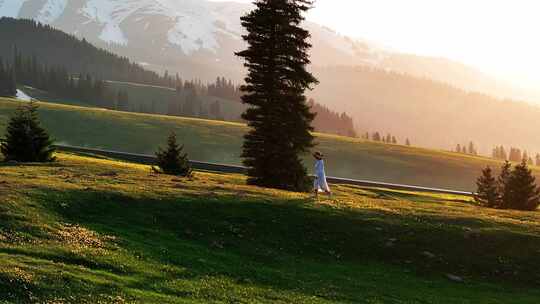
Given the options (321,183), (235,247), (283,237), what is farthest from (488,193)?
(235,247)

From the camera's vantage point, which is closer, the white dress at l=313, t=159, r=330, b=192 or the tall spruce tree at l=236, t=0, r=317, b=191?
the white dress at l=313, t=159, r=330, b=192

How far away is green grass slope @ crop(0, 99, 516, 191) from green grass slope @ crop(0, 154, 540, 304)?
95.5 metres

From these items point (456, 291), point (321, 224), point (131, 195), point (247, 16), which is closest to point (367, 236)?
point (321, 224)

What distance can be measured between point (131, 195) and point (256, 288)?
14.8 m

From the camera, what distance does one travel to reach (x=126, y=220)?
30422 millimetres

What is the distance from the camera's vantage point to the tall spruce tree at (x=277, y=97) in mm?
50688

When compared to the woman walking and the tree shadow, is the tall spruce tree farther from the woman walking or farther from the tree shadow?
the tree shadow

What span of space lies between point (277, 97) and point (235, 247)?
78.8ft

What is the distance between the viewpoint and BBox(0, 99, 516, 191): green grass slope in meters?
138

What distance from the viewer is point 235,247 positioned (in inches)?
1162

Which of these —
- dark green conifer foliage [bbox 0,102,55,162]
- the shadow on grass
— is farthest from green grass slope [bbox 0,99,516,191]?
the shadow on grass

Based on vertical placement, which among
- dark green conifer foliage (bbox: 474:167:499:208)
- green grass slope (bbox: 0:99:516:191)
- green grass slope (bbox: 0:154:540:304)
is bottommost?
green grass slope (bbox: 0:154:540:304)

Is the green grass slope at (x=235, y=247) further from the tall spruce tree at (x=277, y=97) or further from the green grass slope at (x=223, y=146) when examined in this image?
the green grass slope at (x=223, y=146)

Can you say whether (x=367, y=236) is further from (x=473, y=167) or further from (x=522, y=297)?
(x=473, y=167)
